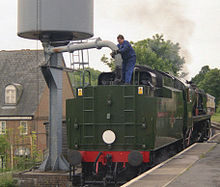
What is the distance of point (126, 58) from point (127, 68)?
34cm

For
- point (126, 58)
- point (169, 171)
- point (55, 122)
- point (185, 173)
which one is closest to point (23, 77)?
point (55, 122)

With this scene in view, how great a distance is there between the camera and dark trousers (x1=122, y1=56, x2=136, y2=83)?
1289 centimetres

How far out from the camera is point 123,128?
1236cm

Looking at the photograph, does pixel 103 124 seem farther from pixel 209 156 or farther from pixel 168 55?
pixel 168 55

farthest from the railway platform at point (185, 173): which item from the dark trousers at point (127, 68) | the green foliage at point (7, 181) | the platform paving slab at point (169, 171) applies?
the green foliage at point (7, 181)

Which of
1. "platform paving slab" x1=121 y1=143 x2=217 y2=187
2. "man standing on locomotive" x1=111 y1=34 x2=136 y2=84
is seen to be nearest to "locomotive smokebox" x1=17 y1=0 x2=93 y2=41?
"man standing on locomotive" x1=111 y1=34 x2=136 y2=84

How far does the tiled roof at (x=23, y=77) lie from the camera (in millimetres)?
39938

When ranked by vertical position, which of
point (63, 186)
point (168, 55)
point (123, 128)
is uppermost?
point (168, 55)

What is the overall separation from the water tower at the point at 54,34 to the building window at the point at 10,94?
23.6 m

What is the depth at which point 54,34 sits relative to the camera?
701 inches

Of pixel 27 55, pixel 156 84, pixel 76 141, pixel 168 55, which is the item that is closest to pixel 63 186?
pixel 76 141

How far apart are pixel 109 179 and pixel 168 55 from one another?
5920 centimetres

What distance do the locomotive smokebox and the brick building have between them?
2017 cm

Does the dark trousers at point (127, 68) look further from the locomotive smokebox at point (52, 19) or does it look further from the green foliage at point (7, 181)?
the green foliage at point (7, 181)
